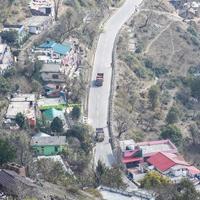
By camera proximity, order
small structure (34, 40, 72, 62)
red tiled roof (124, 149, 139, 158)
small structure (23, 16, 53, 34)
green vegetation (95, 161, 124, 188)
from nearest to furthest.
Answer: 1. green vegetation (95, 161, 124, 188)
2. red tiled roof (124, 149, 139, 158)
3. small structure (34, 40, 72, 62)
4. small structure (23, 16, 53, 34)

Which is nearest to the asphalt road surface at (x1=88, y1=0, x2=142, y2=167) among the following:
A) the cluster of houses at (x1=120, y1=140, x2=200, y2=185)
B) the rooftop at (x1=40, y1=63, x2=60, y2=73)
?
the cluster of houses at (x1=120, y1=140, x2=200, y2=185)

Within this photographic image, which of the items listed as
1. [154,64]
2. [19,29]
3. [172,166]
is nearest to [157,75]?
[154,64]

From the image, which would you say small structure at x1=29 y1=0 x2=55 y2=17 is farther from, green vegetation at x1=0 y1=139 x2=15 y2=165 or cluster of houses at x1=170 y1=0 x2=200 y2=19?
green vegetation at x1=0 y1=139 x2=15 y2=165

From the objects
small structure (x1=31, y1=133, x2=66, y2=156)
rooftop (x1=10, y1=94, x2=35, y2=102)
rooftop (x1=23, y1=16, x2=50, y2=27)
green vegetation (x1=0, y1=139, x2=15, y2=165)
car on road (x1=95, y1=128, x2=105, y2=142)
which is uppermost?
rooftop (x1=23, y1=16, x2=50, y2=27)

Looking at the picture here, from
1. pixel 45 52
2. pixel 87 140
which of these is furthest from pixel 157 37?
pixel 87 140

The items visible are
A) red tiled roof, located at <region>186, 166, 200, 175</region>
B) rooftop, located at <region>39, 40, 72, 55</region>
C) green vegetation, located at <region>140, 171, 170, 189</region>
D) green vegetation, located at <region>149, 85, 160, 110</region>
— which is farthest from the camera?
rooftop, located at <region>39, 40, 72, 55</region>

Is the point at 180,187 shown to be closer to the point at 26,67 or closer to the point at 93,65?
the point at 26,67
